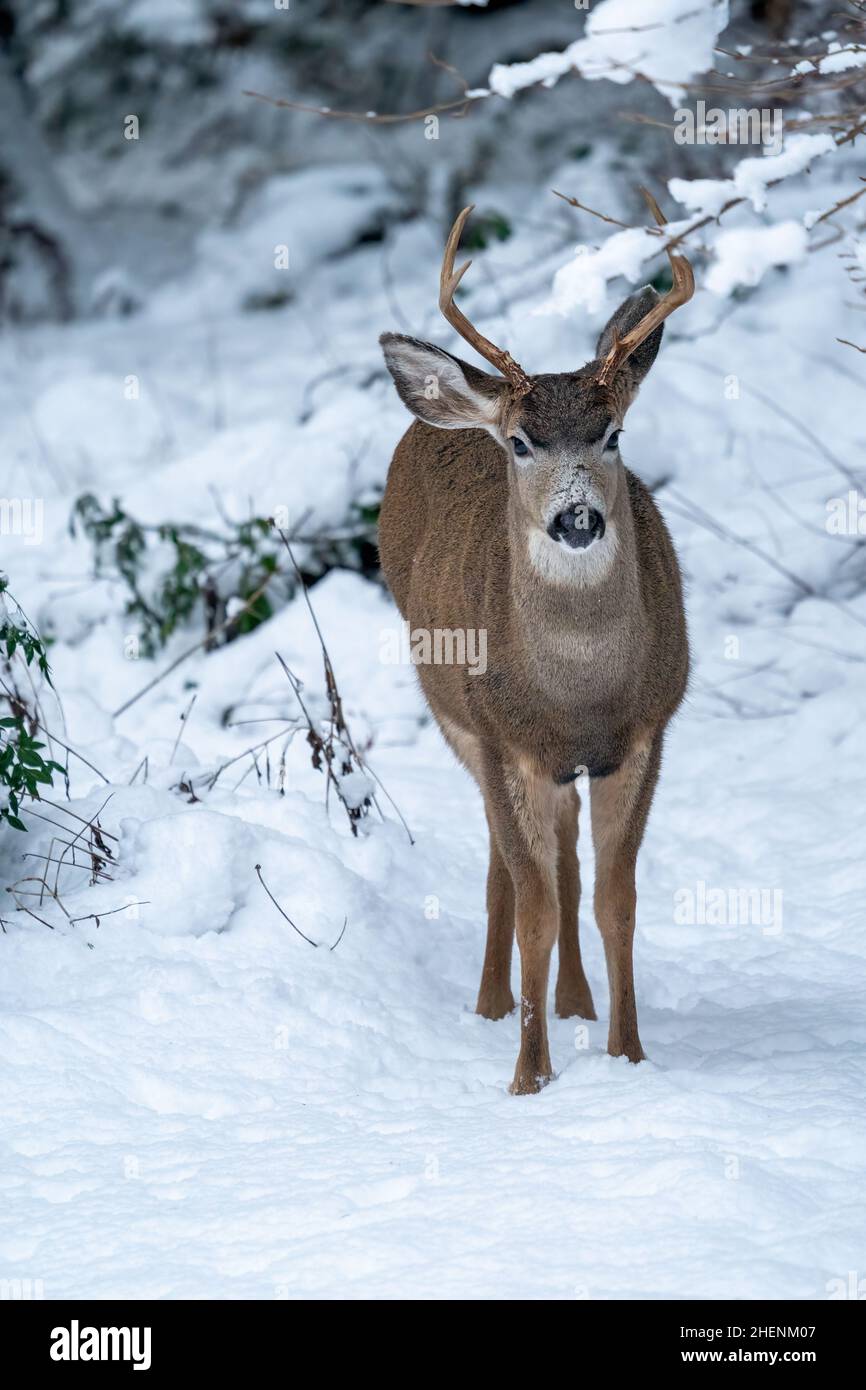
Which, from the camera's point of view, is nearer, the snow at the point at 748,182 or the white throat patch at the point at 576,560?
the snow at the point at 748,182

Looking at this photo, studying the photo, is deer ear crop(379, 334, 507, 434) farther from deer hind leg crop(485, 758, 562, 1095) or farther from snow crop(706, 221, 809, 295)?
snow crop(706, 221, 809, 295)

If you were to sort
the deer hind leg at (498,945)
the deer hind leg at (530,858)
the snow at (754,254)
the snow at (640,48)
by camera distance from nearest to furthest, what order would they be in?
the snow at (754,254)
the snow at (640,48)
the deer hind leg at (530,858)
the deer hind leg at (498,945)

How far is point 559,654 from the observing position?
4.74 metres

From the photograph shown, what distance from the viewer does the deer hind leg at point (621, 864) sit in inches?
193

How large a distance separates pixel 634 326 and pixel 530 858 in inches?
60.9

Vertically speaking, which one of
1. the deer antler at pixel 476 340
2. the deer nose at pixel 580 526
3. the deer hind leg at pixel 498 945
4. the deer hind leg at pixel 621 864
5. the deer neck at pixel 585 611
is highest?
the deer antler at pixel 476 340

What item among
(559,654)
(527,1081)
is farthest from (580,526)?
(527,1081)

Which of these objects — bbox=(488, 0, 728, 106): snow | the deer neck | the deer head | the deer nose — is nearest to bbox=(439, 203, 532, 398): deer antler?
the deer head

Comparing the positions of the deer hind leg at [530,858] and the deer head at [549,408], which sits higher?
the deer head at [549,408]

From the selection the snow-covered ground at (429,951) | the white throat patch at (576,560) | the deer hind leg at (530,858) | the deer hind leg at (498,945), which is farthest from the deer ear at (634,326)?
the snow-covered ground at (429,951)

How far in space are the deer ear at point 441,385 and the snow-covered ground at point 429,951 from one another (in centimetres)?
144

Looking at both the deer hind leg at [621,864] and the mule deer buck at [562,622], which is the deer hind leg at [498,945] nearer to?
the mule deer buck at [562,622]

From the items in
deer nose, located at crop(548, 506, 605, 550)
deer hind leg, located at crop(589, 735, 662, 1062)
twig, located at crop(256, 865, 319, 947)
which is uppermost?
deer nose, located at crop(548, 506, 605, 550)

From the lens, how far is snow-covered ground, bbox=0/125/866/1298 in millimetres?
3689
